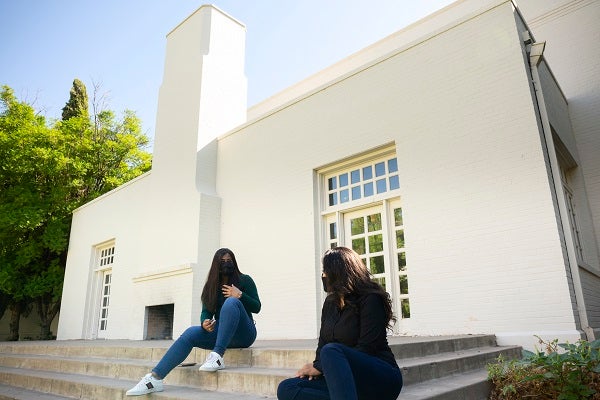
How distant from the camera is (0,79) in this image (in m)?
13.6

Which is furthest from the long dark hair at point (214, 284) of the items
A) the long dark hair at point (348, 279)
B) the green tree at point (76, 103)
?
the green tree at point (76, 103)

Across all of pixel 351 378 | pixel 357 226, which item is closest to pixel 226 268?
pixel 351 378

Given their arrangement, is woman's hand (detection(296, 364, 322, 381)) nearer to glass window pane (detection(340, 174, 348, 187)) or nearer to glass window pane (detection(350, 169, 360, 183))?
glass window pane (detection(350, 169, 360, 183))

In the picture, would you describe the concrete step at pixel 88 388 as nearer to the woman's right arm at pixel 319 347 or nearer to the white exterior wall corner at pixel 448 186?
the woman's right arm at pixel 319 347

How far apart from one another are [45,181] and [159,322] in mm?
6395

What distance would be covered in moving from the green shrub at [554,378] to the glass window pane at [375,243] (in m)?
3.00

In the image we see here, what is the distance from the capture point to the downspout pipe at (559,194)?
4531 millimetres

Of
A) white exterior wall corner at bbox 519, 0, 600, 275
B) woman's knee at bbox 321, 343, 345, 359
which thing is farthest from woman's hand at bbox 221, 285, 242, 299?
white exterior wall corner at bbox 519, 0, 600, 275

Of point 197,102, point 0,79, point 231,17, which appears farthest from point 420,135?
point 0,79

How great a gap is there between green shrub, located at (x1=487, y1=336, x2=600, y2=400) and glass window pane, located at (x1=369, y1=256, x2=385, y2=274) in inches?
112

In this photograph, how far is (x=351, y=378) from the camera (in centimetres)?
199

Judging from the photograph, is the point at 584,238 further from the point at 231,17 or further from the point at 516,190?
the point at 231,17

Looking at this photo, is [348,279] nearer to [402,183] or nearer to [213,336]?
[213,336]

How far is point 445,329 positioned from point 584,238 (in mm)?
2886
